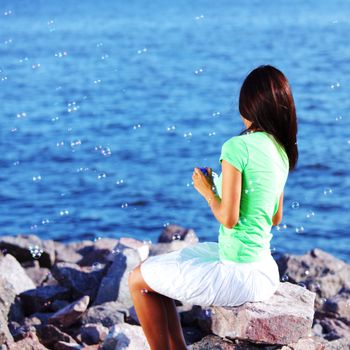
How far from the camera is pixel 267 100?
5.48 meters

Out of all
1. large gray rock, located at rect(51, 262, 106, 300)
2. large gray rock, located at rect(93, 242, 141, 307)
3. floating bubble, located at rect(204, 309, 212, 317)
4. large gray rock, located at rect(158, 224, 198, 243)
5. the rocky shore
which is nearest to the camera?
the rocky shore

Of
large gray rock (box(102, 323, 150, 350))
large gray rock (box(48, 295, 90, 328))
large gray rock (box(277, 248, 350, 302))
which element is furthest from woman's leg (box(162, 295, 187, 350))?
large gray rock (box(277, 248, 350, 302))

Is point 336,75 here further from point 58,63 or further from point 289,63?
point 58,63

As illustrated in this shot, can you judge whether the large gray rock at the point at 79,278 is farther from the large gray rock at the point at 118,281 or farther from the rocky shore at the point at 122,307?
the large gray rock at the point at 118,281

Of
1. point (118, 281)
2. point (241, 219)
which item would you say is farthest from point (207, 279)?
point (118, 281)

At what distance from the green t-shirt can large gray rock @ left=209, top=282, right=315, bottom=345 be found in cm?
31

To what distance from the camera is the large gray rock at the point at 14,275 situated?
941cm

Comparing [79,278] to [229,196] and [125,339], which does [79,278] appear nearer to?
[125,339]

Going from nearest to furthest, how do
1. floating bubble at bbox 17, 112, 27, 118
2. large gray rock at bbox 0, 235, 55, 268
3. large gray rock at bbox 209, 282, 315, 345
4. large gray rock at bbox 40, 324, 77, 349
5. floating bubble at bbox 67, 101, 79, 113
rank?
large gray rock at bbox 209, 282, 315, 345
large gray rock at bbox 40, 324, 77, 349
large gray rock at bbox 0, 235, 55, 268
floating bubble at bbox 17, 112, 27, 118
floating bubble at bbox 67, 101, 79, 113

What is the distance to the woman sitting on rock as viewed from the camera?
17.9ft

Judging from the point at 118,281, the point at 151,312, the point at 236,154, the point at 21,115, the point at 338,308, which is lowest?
the point at 338,308

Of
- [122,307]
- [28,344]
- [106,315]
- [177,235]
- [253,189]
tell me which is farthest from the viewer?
[177,235]

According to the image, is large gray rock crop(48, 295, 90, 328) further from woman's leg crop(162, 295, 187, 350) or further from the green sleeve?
the green sleeve

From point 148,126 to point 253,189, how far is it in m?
19.6
